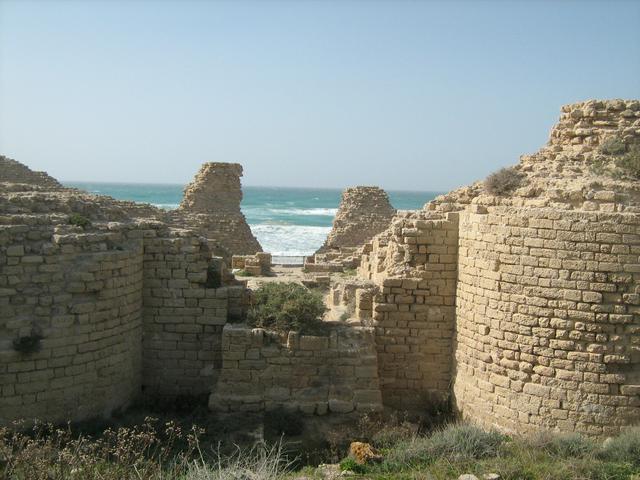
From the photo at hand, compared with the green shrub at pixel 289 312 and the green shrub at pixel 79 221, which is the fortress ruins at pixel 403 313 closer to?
the green shrub at pixel 79 221

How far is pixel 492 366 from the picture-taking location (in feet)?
25.8

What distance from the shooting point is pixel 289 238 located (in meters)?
48.7

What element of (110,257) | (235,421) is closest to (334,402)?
(235,421)

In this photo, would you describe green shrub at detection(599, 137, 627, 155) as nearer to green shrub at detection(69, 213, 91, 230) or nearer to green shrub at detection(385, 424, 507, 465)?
green shrub at detection(385, 424, 507, 465)

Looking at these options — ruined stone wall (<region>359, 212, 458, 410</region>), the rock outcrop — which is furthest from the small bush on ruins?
the rock outcrop

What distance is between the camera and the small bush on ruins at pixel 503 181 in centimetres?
834

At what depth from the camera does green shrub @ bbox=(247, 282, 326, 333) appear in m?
8.73

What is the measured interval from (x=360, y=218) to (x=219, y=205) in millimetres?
5377

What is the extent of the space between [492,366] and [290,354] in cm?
297

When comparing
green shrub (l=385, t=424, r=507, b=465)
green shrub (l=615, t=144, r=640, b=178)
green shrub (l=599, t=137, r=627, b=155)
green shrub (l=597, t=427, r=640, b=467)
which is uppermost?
green shrub (l=599, t=137, r=627, b=155)

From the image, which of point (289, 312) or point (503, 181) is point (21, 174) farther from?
point (503, 181)

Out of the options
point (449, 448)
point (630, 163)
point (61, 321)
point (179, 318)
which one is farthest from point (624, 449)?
point (61, 321)

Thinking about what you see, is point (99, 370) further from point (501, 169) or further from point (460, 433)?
point (501, 169)

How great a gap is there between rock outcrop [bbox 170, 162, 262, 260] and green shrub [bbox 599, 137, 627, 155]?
1442 centimetres
